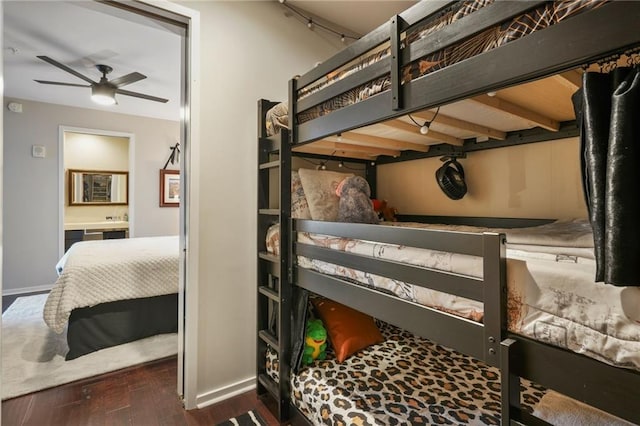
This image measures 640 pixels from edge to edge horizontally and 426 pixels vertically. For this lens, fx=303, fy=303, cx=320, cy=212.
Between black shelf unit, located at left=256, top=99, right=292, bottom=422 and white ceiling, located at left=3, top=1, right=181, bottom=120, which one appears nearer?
black shelf unit, located at left=256, top=99, right=292, bottom=422

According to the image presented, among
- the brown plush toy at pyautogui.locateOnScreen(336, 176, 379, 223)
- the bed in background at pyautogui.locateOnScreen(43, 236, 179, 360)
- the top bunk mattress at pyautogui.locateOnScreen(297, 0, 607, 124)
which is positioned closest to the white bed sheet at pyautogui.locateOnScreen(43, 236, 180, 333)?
the bed in background at pyautogui.locateOnScreen(43, 236, 179, 360)

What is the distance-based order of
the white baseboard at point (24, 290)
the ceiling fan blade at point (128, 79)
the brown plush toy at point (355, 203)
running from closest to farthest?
the brown plush toy at point (355, 203), the ceiling fan blade at point (128, 79), the white baseboard at point (24, 290)

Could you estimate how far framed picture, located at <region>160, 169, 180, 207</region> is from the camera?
17.0 feet

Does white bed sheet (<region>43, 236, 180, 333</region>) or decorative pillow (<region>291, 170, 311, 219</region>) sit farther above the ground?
decorative pillow (<region>291, 170, 311, 219</region>)

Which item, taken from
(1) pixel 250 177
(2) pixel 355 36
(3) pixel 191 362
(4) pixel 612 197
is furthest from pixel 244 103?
(4) pixel 612 197

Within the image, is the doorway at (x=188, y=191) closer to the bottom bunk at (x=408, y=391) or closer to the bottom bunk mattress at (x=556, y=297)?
the bottom bunk at (x=408, y=391)

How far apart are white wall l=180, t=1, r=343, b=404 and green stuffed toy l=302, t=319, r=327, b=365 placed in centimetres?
52

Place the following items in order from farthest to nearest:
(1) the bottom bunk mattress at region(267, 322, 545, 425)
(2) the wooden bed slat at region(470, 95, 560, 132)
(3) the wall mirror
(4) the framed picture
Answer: (3) the wall mirror
(4) the framed picture
(1) the bottom bunk mattress at region(267, 322, 545, 425)
(2) the wooden bed slat at region(470, 95, 560, 132)

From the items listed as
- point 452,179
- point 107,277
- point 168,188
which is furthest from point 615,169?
point 168,188

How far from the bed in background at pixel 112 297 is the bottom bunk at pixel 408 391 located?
1558 millimetres

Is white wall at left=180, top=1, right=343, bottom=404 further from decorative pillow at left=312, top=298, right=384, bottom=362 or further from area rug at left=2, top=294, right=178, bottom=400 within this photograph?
area rug at left=2, top=294, right=178, bottom=400

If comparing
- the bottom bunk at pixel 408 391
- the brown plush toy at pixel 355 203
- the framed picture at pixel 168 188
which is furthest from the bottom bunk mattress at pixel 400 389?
the framed picture at pixel 168 188

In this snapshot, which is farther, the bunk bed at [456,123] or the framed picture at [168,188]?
the framed picture at [168,188]

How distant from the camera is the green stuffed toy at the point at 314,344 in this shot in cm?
185
